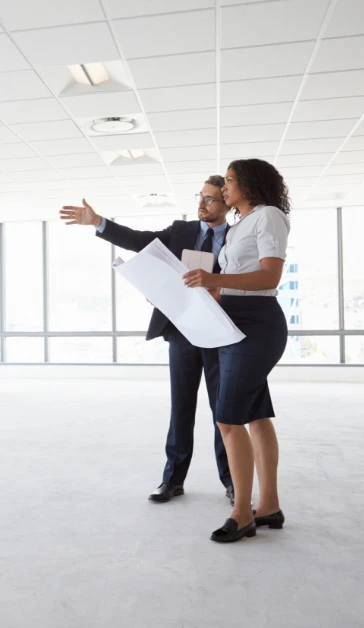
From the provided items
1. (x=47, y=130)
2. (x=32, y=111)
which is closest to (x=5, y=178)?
(x=47, y=130)

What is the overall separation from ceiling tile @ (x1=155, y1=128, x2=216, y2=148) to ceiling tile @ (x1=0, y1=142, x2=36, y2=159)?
51.8 inches

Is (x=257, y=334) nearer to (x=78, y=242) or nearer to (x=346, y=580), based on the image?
(x=346, y=580)

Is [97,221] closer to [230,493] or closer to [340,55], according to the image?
[230,493]

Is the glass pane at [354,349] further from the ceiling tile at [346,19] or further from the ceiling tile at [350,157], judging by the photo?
the ceiling tile at [346,19]

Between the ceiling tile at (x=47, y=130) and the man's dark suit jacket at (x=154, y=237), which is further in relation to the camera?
the ceiling tile at (x=47, y=130)

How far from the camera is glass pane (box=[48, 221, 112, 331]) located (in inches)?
359

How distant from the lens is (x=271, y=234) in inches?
71.2

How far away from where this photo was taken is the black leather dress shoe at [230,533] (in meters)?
1.92

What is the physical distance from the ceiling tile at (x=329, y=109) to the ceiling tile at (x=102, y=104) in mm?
1364

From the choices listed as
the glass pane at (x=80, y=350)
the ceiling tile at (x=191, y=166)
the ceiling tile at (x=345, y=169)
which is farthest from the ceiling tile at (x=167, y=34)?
the glass pane at (x=80, y=350)

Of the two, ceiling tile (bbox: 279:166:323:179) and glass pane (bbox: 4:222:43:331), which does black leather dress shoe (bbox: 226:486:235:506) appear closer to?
ceiling tile (bbox: 279:166:323:179)

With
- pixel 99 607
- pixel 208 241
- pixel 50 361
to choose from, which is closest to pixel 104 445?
pixel 208 241

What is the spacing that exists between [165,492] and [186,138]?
140 inches

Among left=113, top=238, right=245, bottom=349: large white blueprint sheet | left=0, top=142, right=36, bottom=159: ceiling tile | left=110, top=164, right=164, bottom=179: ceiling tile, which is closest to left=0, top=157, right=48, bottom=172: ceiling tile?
left=0, top=142, right=36, bottom=159: ceiling tile
